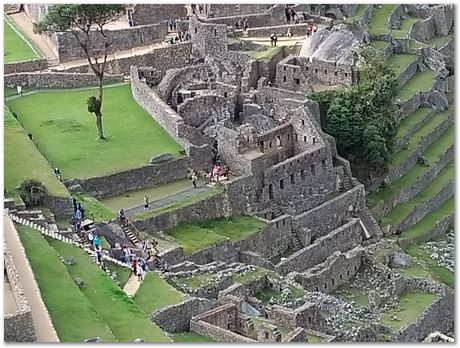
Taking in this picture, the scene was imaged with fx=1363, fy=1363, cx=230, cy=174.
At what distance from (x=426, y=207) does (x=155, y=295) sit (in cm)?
2132

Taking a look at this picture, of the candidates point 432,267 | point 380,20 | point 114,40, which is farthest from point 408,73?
point 432,267

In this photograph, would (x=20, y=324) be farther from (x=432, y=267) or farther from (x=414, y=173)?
(x=414, y=173)

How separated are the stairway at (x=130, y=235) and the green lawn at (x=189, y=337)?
699 centimetres

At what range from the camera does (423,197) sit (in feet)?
206

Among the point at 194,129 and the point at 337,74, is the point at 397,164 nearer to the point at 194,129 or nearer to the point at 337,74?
the point at 337,74

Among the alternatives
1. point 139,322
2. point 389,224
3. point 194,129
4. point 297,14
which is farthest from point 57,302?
point 297,14

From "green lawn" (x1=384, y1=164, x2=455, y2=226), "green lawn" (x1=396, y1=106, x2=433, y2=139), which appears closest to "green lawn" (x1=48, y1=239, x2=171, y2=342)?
"green lawn" (x1=384, y1=164, x2=455, y2=226)

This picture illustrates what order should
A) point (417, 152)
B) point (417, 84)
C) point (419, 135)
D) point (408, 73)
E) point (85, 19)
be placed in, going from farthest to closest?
1. point (408, 73)
2. point (417, 84)
3. point (419, 135)
4. point (417, 152)
5. point (85, 19)

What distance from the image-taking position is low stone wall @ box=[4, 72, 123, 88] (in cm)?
6397

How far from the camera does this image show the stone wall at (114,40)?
65.6 metres

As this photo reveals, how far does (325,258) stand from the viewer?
53.9 meters

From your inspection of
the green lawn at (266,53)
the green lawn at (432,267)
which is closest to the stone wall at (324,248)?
the green lawn at (432,267)

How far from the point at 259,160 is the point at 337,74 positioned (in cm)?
828

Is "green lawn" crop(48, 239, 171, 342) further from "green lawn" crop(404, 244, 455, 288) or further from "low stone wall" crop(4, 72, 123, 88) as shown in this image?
"low stone wall" crop(4, 72, 123, 88)
